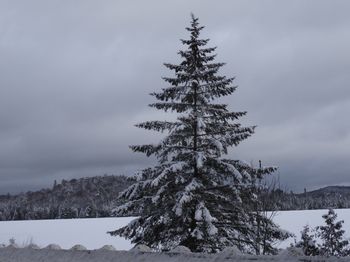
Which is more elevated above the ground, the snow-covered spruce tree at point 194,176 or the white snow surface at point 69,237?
the snow-covered spruce tree at point 194,176

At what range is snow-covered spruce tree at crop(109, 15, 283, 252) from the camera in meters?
19.5

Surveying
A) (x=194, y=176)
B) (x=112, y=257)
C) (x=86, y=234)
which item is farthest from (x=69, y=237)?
(x=112, y=257)

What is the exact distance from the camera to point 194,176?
66.4ft

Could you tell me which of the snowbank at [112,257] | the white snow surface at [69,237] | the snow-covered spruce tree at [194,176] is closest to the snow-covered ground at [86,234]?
the white snow surface at [69,237]

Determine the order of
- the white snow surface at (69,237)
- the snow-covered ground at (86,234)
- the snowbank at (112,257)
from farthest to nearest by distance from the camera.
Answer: the snow-covered ground at (86,234) → the white snow surface at (69,237) → the snowbank at (112,257)

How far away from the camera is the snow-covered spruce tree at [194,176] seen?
19484 millimetres

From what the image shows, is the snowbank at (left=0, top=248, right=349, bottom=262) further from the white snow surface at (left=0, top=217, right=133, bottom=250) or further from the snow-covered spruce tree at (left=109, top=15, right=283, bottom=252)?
the white snow surface at (left=0, top=217, right=133, bottom=250)

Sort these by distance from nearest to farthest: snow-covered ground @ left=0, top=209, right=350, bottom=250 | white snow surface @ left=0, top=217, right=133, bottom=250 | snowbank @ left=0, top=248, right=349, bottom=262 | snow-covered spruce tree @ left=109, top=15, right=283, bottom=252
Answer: snowbank @ left=0, top=248, right=349, bottom=262 → snow-covered spruce tree @ left=109, top=15, right=283, bottom=252 → white snow surface @ left=0, top=217, right=133, bottom=250 → snow-covered ground @ left=0, top=209, right=350, bottom=250

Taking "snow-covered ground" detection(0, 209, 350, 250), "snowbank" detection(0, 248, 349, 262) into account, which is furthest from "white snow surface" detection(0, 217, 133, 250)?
"snowbank" detection(0, 248, 349, 262)

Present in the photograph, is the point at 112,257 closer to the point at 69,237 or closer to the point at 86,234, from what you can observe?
the point at 69,237

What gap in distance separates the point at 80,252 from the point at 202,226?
6857 mm

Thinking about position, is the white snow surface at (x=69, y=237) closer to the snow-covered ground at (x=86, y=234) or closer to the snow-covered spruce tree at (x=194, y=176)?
the snow-covered ground at (x=86, y=234)

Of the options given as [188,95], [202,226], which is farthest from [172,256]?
[188,95]

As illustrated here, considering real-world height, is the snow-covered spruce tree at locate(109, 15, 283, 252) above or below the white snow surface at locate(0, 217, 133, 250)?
above
